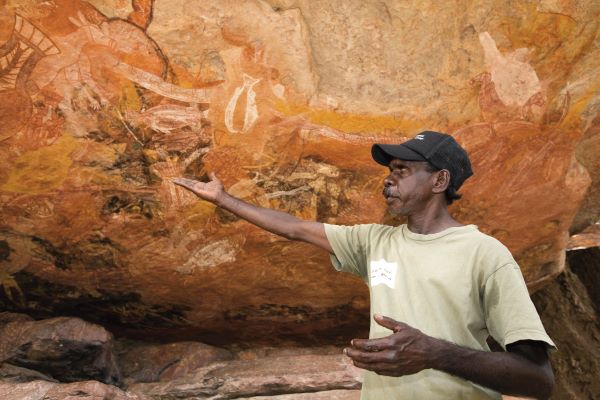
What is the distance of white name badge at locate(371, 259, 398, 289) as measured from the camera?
7.81 ft

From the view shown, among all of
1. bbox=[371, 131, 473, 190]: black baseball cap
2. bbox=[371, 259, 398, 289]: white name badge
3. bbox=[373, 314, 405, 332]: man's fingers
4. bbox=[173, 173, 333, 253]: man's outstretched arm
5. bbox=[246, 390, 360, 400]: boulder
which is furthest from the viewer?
bbox=[246, 390, 360, 400]: boulder

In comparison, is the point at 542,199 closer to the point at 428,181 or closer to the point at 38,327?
the point at 428,181

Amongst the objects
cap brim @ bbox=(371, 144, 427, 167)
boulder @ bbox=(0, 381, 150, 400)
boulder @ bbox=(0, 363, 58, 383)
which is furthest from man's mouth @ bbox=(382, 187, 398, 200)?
boulder @ bbox=(0, 363, 58, 383)

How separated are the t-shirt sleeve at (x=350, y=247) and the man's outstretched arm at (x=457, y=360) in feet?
2.45

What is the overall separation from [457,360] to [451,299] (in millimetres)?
230

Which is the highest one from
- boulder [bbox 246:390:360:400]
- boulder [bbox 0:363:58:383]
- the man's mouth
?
the man's mouth

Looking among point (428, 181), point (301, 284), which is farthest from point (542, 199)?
point (428, 181)

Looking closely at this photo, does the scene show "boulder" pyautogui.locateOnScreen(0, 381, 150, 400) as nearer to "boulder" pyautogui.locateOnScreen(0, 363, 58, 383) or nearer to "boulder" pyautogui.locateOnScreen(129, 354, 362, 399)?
"boulder" pyautogui.locateOnScreen(0, 363, 58, 383)

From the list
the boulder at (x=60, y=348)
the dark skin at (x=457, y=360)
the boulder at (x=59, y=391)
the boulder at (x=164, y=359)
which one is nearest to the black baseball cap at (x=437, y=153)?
the dark skin at (x=457, y=360)

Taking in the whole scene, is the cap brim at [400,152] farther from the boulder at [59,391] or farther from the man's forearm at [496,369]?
the boulder at [59,391]

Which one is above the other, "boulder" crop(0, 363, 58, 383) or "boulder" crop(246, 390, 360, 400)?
"boulder" crop(0, 363, 58, 383)

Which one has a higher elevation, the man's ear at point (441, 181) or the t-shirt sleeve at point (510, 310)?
the man's ear at point (441, 181)

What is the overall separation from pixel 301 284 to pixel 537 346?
94.4 inches

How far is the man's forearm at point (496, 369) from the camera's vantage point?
6.68ft
